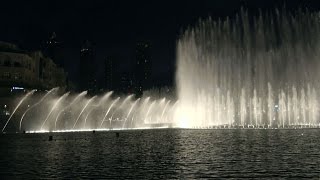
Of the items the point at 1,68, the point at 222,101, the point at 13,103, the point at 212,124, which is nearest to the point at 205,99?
the point at 222,101

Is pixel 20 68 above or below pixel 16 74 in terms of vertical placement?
above

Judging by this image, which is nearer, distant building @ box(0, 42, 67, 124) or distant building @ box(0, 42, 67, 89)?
distant building @ box(0, 42, 67, 124)

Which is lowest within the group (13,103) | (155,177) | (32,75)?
(155,177)

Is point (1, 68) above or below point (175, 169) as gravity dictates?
above

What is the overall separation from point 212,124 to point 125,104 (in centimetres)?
6866

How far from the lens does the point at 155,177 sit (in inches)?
1133

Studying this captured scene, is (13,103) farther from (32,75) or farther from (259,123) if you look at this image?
(259,123)

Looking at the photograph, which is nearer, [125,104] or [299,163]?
[299,163]

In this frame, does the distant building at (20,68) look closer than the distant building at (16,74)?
No

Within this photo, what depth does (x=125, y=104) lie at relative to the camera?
197 metres

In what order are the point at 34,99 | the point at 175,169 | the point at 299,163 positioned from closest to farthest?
the point at 175,169, the point at 299,163, the point at 34,99

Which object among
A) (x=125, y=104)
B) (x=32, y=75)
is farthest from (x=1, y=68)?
(x=125, y=104)

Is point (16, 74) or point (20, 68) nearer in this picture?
point (16, 74)

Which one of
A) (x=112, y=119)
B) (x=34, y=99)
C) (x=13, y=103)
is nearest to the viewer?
(x=13, y=103)
